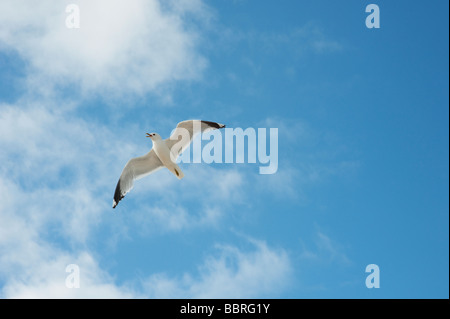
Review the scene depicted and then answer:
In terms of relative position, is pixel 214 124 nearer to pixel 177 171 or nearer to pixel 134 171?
pixel 177 171

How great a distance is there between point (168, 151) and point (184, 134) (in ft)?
2.01

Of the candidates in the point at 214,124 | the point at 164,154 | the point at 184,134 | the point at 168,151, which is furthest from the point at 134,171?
the point at 214,124

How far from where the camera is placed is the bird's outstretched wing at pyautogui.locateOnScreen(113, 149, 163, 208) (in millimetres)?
13500

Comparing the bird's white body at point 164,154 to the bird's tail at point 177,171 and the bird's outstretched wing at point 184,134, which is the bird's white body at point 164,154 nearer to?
the bird's tail at point 177,171

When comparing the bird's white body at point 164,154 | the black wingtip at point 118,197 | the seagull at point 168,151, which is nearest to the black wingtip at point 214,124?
the seagull at point 168,151

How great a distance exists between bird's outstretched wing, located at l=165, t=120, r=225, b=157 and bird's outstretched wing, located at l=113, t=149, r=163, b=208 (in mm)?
641

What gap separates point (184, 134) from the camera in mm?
13148

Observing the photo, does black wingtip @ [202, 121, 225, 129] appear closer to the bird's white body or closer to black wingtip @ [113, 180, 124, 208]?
the bird's white body

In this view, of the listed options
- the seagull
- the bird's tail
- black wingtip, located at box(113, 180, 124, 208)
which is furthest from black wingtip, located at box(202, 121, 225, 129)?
black wingtip, located at box(113, 180, 124, 208)

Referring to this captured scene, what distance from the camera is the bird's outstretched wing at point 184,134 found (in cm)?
1308

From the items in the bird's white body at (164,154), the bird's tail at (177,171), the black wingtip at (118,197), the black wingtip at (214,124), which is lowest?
the black wingtip at (118,197)
